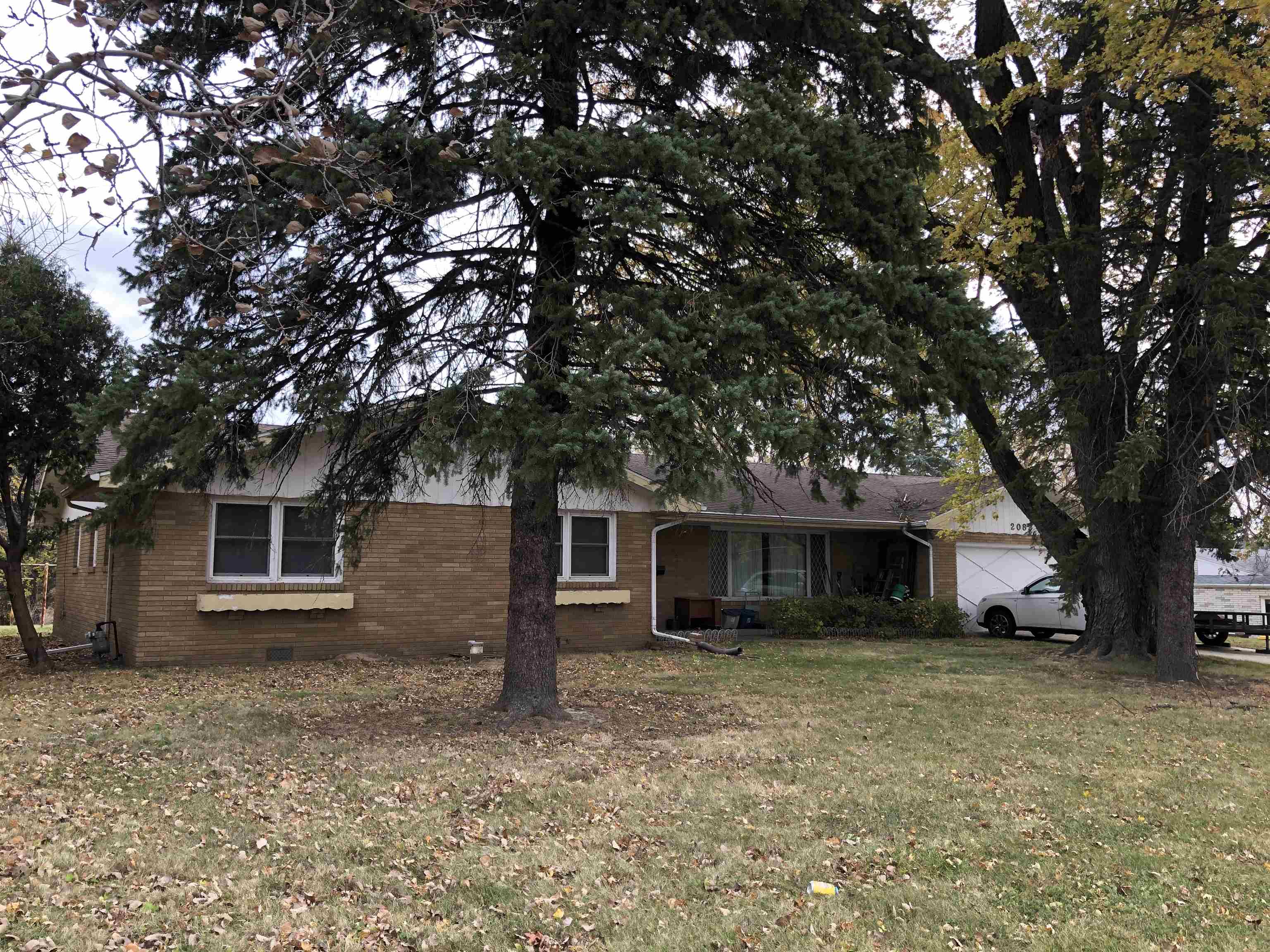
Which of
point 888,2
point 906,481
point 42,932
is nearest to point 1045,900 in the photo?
point 42,932

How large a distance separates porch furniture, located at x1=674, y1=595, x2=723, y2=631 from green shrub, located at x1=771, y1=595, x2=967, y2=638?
1310mm

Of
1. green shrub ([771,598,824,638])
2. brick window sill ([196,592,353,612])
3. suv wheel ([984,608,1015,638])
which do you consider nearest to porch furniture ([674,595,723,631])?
green shrub ([771,598,824,638])

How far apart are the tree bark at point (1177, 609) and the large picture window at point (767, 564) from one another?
9139 millimetres

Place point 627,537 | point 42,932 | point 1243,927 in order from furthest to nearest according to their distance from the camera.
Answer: point 627,537, point 1243,927, point 42,932

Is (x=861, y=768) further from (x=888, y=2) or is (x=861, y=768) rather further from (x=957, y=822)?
(x=888, y=2)

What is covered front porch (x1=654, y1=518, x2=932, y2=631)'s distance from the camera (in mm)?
19812

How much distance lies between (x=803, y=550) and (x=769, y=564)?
42.4 inches

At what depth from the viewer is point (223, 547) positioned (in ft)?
44.0

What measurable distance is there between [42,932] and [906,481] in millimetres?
24935

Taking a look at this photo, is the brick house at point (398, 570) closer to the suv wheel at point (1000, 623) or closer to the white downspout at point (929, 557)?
the white downspout at point (929, 557)

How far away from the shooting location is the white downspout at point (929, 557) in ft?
69.9

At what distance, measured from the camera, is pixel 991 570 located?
928 inches

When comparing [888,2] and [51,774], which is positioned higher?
[888,2]

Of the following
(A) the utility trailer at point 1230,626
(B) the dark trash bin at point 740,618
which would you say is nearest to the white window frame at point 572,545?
(B) the dark trash bin at point 740,618
